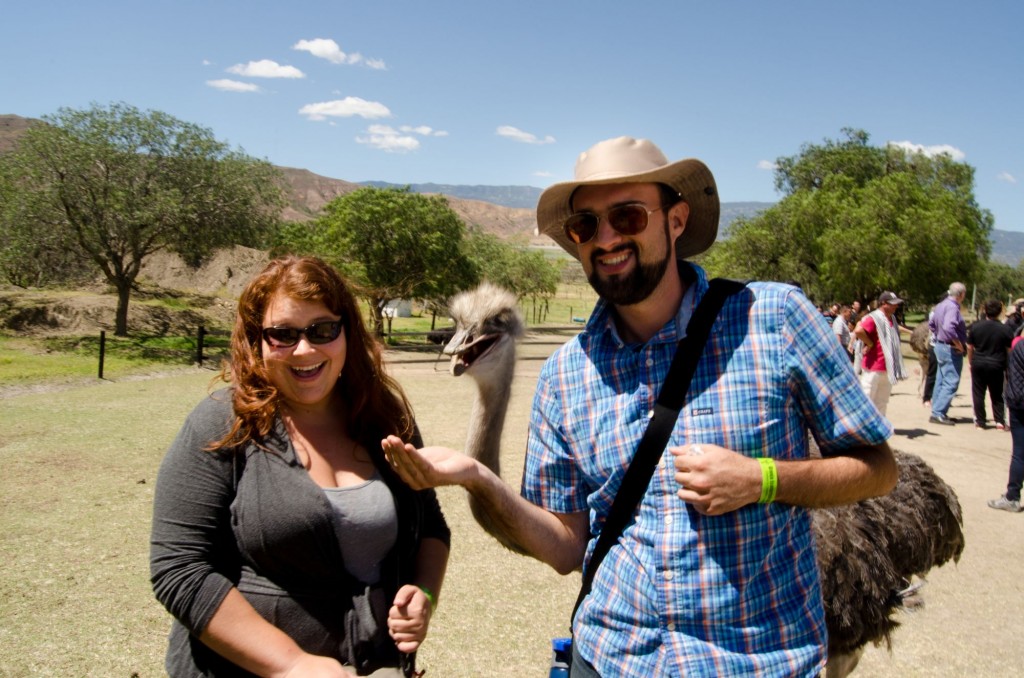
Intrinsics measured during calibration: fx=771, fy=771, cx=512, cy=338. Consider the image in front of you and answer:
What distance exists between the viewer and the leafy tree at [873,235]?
2278 cm

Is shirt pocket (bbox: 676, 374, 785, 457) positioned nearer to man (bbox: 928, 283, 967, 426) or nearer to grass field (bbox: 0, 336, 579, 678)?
grass field (bbox: 0, 336, 579, 678)

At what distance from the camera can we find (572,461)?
1854mm

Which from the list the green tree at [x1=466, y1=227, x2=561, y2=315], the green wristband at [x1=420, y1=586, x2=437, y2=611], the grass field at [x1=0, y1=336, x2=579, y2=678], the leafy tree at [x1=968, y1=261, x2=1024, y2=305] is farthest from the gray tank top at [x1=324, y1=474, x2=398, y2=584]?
the leafy tree at [x1=968, y1=261, x2=1024, y2=305]

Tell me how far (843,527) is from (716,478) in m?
2.13

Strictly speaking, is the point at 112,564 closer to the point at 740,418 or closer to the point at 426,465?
the point at 426,465

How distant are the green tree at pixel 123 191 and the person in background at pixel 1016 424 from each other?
48.9 ft

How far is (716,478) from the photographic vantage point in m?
1.49

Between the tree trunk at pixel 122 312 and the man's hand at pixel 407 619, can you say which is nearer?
the man's hand at pixel 407 619

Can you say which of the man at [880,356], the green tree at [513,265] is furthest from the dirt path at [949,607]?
the green tree at [513,265]

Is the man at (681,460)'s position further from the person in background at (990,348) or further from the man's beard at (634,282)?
the person in background at (990,348)

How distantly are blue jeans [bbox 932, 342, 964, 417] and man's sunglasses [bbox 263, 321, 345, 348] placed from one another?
33.0 feet

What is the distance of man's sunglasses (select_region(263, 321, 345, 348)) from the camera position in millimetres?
1874

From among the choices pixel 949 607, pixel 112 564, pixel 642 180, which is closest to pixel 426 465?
pixel 642 180

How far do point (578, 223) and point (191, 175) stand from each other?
1684 centimetres
